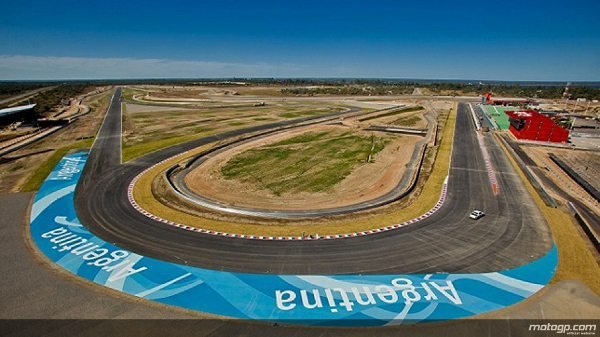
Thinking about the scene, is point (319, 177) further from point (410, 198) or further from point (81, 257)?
point (81, 257)

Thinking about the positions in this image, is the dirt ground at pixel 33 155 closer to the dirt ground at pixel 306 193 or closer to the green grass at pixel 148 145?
the green grass at pixel 148 145

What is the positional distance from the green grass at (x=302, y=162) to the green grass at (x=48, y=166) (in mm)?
22052

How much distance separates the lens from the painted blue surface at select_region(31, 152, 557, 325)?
53.5 feet

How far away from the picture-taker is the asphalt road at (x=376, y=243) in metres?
20.3

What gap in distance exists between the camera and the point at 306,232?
80.3 feet

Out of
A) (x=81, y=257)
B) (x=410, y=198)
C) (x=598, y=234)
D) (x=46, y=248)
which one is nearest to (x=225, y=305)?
(x=81, y=257)

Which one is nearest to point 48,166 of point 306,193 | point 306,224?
point 306,193

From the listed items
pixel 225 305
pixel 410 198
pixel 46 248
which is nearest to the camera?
pixel 225 305

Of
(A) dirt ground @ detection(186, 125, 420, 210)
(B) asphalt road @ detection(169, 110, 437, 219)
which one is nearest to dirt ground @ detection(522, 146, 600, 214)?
(B) asphalt road @ detection(169, 110, 437, 219)

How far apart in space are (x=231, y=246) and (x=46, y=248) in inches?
547

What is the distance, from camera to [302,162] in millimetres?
44156

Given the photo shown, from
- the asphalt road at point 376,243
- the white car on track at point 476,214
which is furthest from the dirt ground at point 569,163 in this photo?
the white car on track at point 476,214

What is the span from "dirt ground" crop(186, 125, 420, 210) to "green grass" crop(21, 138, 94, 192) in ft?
58.0

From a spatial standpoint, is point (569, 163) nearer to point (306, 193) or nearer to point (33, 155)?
point (306, 193)
